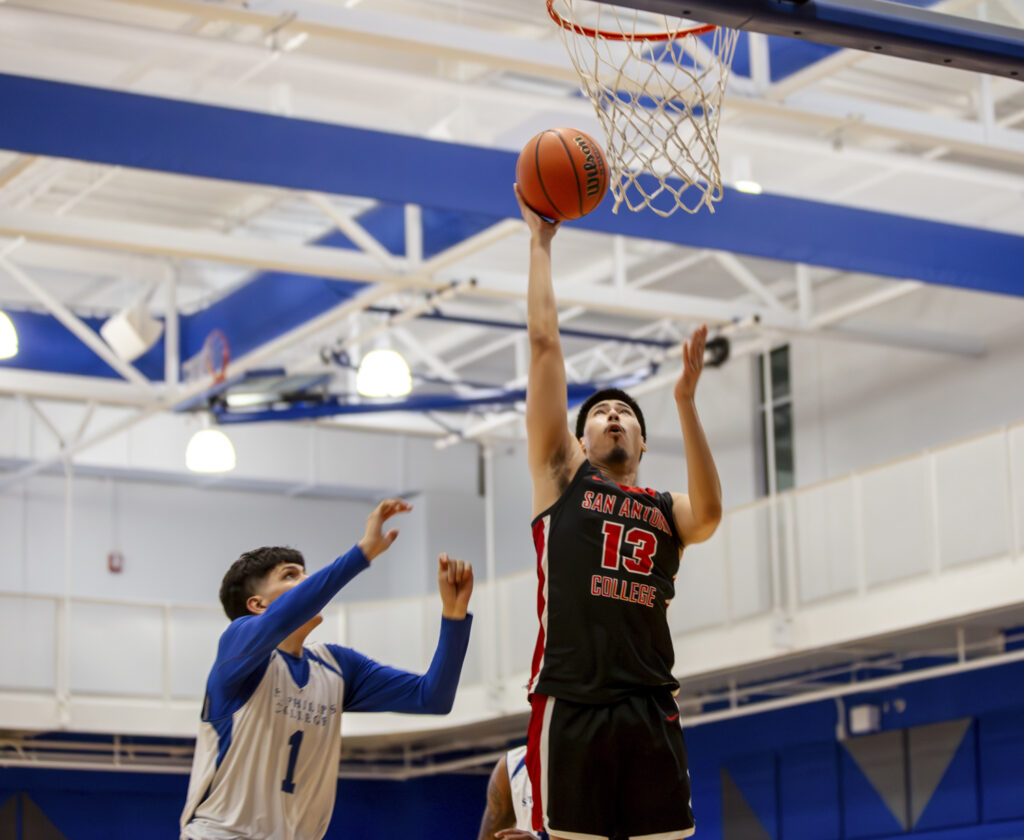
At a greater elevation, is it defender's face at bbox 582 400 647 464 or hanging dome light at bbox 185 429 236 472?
hanging dome light at bbox 185 429 236 472

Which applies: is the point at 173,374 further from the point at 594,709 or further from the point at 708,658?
the point at 594,709

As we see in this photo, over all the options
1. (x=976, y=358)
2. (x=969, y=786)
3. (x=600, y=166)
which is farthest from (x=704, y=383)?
(x=600, y=166)

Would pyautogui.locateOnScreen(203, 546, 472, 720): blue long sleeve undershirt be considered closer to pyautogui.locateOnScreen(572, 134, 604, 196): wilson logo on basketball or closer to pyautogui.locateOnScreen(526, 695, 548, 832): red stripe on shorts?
pyautogui.locateOnScreen(526, 695, 548, 832): red stripe on shorts

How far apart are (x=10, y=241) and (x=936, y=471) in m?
9.83

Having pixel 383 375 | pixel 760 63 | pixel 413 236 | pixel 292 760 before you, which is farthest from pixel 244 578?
pixel 413 236

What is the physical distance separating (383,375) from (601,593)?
8.74 metres

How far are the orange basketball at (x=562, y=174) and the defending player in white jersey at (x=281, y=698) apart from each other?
1.41 m

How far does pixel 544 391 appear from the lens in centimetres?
562

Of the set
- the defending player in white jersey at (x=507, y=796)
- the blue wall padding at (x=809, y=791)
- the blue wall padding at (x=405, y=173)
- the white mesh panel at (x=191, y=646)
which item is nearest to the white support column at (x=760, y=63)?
the blue wall padding at (x=405, y=173)

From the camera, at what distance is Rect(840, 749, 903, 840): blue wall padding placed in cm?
1822

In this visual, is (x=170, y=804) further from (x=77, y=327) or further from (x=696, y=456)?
(x=696, y=456)

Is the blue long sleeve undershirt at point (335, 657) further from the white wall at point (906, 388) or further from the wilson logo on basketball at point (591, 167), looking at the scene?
the white wall at point (906, 388)

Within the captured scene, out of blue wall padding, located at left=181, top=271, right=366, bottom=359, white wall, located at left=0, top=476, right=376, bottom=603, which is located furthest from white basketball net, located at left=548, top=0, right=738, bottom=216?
white wall, located at left=0, top=476, right=376, bottom=603

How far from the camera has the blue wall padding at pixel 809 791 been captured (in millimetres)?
18875
